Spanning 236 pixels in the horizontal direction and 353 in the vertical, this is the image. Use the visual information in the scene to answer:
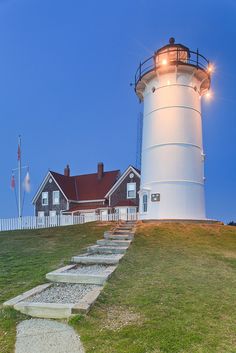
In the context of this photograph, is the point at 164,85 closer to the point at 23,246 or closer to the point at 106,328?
the point at 23,246

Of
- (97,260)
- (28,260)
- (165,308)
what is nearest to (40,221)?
(28,260)

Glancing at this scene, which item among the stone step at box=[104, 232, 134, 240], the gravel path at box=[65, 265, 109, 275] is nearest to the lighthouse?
the stone step at box=[104, 232, 134, 240]

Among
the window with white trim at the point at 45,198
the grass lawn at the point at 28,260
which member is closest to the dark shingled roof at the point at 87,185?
the window with white trim at the point at 45,198

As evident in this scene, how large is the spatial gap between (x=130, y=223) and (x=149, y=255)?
7756 millimetres

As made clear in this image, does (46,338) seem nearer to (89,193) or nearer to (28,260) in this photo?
(28,260)

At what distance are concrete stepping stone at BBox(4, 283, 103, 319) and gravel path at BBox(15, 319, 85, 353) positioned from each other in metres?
0.21

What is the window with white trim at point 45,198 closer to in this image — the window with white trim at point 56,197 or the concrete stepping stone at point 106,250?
A: the window with white trim at point 56,197

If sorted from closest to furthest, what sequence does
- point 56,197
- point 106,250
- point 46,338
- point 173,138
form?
point 46,338, point 106,250, point 173,138, point 56,197

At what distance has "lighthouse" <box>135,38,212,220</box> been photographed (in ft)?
61.1

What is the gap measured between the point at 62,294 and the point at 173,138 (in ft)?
47.2

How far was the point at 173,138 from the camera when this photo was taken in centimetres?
1895

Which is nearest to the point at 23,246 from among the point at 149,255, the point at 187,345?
the point at 149,255

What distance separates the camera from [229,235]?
623 inches

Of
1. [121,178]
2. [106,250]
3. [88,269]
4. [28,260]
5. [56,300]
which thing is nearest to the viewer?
[56,300]
